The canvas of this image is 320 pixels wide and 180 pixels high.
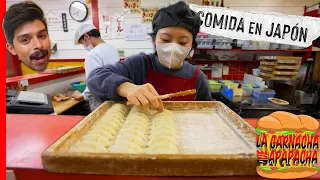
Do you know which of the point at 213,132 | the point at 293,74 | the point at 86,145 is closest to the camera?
the point at 86,145

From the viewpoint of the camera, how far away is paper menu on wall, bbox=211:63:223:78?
5.12 metres

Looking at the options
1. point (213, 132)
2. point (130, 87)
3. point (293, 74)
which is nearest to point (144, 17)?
point (293, 74)

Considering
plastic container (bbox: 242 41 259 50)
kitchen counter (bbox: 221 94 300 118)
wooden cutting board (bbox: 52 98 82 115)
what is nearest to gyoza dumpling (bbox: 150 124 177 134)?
wooden cutting board (bbox: 52 98 82 115)

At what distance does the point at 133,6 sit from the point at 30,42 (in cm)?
320

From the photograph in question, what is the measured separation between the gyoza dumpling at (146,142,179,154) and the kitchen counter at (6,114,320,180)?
100 millimetres

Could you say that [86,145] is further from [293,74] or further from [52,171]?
[293,74]

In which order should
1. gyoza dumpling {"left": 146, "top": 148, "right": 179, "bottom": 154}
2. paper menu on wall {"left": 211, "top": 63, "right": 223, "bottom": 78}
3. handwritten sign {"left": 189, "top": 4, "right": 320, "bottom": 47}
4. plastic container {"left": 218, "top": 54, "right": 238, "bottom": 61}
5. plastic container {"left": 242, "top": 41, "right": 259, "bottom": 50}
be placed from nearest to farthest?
gyoza dumpling {"left": 146, "top": 148, "right": 179, "bottom": 154} < handwritten sign {"left": 189, "top": 4, "right": 320, "bottom": 47} < plastic container {"left": 242, "top": 41, "right": 259, "bottom": 50} < plastic container {"left": 218, "top": 54, "right": 238, "bottom": 61} < paper menu on wall {"left": 211, "top": 63, "right": 223, "bottom": 78}

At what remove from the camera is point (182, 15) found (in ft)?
4.23

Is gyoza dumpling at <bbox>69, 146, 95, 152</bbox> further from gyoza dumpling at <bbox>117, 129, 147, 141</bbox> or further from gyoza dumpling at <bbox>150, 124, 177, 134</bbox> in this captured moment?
gyoza dumpling at <bbox>150, 124, 177, 134</bbox>

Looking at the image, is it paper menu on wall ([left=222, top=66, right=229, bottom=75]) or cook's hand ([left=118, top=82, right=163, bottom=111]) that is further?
paper menu on wall ([left=222, top=66, right=229, bottom=75])

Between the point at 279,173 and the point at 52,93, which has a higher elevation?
the point at 279,173

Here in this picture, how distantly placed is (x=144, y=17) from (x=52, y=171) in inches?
184

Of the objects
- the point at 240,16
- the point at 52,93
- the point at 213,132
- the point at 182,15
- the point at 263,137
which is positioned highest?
the point at 240,16

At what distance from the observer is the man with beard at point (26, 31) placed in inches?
67.2
